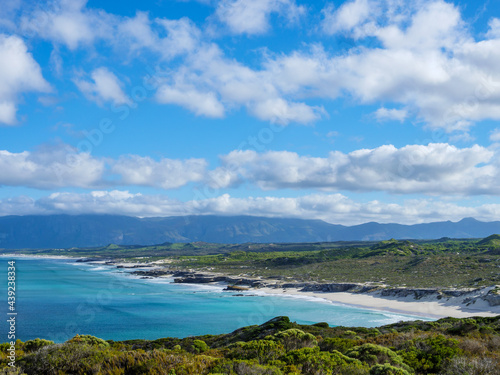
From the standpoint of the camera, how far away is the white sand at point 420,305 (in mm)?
45344

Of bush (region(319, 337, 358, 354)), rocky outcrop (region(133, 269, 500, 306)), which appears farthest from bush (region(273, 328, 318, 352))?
rocky outcrop (region(133, 269, 500, 306))

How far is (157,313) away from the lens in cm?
5231

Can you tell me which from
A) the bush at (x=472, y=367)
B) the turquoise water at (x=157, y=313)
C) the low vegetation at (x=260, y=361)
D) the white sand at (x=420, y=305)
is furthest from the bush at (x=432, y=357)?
the white sand at (x=420, y=305)

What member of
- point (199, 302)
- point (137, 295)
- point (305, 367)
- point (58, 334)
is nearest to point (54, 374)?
point (305, 367)

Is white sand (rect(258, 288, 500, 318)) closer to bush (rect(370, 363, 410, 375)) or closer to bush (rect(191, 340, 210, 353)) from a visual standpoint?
bush (rect(191, 340, 210, 353))

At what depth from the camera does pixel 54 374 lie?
38.0 ft

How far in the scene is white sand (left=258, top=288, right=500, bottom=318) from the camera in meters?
45.3

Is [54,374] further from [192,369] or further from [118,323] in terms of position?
[118,323]

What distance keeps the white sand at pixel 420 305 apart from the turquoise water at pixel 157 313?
10.7 feet

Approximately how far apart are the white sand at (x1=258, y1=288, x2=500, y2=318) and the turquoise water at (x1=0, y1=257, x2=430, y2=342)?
326 centimetres

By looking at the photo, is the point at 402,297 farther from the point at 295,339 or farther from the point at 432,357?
the point at 432,357

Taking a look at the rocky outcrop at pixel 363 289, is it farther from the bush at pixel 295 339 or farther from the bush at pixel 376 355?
the bush at pixel 376 355

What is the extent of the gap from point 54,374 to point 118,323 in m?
37.1

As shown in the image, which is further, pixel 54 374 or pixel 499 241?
pixel 499 241
